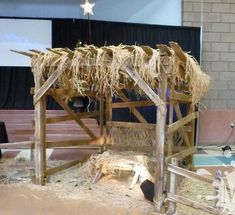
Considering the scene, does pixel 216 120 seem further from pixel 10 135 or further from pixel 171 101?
pixel 10 135

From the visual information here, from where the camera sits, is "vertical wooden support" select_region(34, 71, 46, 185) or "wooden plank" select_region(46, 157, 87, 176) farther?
"wooden plank" select_region(46, 157, 87, 176)

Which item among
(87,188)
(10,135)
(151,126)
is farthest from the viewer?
(10,135)

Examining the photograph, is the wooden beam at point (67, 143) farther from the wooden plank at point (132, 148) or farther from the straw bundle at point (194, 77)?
the straw bundle at point (194, 77)

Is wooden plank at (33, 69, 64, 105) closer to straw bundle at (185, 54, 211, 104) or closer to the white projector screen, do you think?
straw bundle at (185, 54, 211, 104)

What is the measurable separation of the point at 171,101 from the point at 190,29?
445 cm

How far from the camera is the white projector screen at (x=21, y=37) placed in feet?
27.4

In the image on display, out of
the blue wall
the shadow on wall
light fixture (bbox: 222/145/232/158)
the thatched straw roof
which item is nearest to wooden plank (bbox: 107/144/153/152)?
the thatched straw roof

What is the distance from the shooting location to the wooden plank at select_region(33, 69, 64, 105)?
464 centimetres

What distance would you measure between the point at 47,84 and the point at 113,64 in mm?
1173

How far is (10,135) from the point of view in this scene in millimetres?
8250

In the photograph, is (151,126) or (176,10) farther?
(176,10)

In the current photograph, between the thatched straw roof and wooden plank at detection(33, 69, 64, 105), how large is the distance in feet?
0.24

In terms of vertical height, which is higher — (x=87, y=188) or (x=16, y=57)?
(x=16, y=57)

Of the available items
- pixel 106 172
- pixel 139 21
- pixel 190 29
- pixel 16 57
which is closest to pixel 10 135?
pixel 16 57
